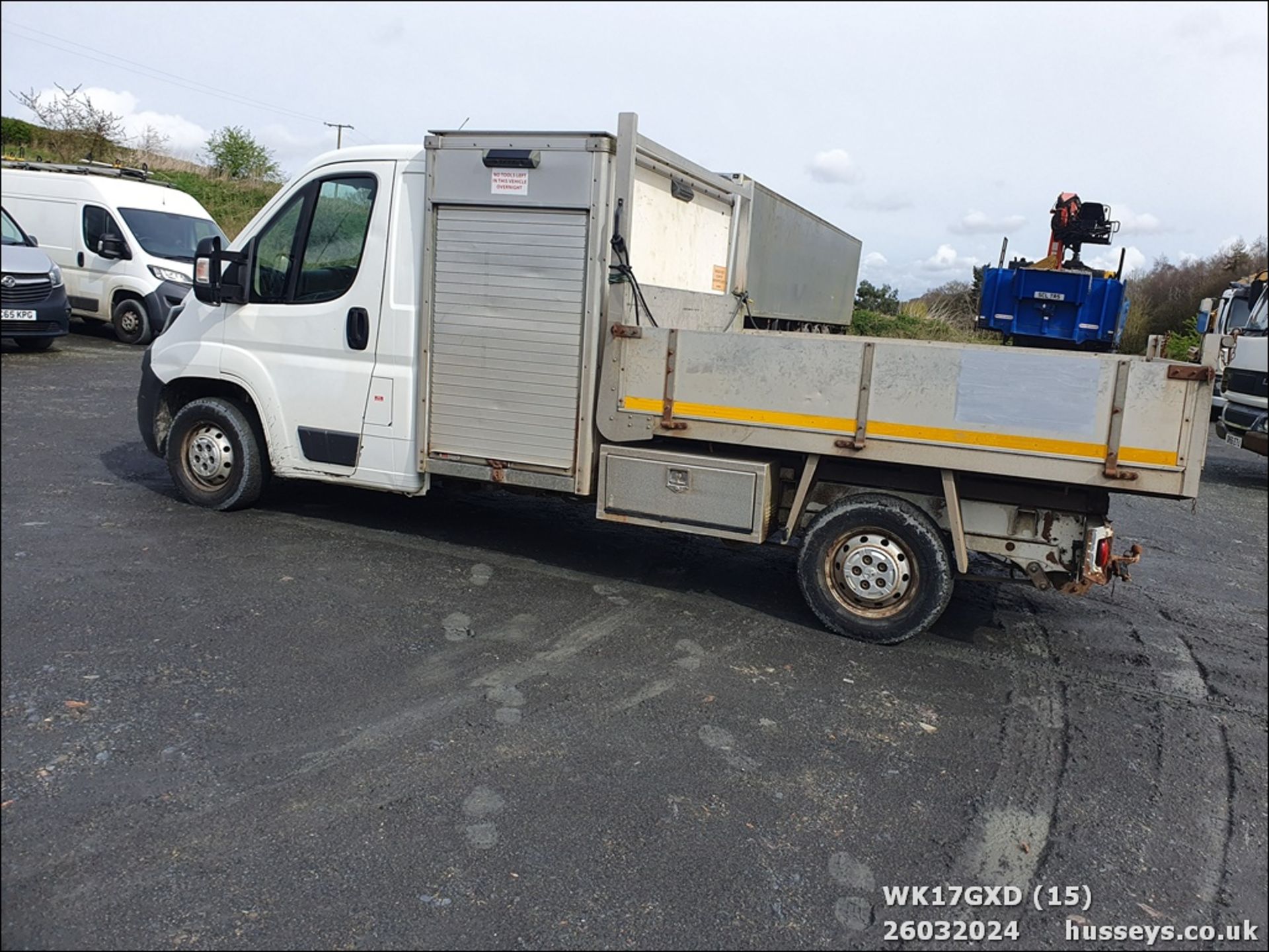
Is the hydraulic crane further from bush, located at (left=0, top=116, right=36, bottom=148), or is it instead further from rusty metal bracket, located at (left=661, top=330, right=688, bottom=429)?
bush, located at (left=0, top=116, right=36, bottom=148)

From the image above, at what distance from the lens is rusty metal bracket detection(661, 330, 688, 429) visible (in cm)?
583

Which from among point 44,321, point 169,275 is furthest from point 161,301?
point 44,321

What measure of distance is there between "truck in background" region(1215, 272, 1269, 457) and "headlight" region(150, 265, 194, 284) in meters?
14.1

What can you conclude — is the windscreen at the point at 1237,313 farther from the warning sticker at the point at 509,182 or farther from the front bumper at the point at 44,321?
the front bumper at the point at 44,321

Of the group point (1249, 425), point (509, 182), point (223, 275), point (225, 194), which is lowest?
point (1249, 425)

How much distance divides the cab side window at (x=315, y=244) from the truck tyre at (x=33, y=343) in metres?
2.77

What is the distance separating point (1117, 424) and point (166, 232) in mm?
15291

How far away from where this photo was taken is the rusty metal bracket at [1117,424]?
4926mm

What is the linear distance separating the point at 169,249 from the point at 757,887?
1555 cm

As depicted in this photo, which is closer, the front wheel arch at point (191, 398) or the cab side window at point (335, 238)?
the cab side window at point (335, 238)

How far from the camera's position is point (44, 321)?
3.95 metres

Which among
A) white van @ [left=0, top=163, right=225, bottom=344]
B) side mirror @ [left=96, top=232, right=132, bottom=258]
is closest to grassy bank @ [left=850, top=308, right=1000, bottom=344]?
white van @ [left=0, top=163, right=225, bottom=344]

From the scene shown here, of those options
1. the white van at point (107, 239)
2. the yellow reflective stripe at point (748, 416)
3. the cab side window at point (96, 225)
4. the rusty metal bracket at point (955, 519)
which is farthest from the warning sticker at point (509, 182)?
the cab side window at point (96, 225)

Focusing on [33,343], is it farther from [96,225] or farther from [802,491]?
[96,225]
